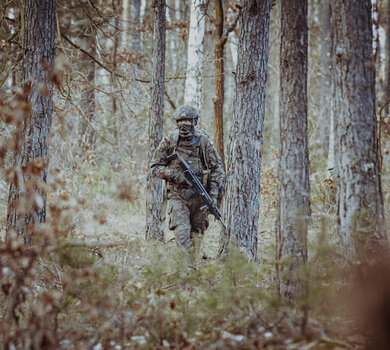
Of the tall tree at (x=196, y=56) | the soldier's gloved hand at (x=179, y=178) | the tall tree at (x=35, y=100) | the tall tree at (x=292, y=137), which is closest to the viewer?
the tall tree at (x=292, y=137)

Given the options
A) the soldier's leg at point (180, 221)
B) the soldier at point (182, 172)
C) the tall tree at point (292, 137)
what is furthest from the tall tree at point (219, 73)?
the tall tree at point (292, 137)

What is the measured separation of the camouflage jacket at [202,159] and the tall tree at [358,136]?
9.48 feet

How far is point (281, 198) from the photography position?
167 inches

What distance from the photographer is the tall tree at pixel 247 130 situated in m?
5.80

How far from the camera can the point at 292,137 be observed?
169 inches

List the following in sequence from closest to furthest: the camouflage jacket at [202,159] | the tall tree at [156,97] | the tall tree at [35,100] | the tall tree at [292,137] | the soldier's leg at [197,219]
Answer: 1. the tall tree at [292,137]
2. the tall tree at [35,100]
3. the camouflage jacket at [202,159]
4. the soldier's leg at [197,219]
5. the tall tree at [156,97]

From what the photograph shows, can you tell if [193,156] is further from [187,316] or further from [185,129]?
[187,316]

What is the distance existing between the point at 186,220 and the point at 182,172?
65cm

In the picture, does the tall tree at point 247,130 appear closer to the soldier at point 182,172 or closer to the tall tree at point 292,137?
the soldier at point 182,172

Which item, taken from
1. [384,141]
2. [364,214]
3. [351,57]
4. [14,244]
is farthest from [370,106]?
[384,141]

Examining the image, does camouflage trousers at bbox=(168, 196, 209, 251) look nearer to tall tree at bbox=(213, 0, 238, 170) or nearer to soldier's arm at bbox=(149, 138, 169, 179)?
soldier's arm at bbox=(149, 138, 169, 179)

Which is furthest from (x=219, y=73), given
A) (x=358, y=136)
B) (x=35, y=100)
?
(x=358, y=136)

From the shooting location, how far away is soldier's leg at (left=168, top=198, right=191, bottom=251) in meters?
5.98

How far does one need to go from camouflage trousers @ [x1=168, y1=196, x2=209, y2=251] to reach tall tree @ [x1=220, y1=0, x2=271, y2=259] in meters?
0.54
